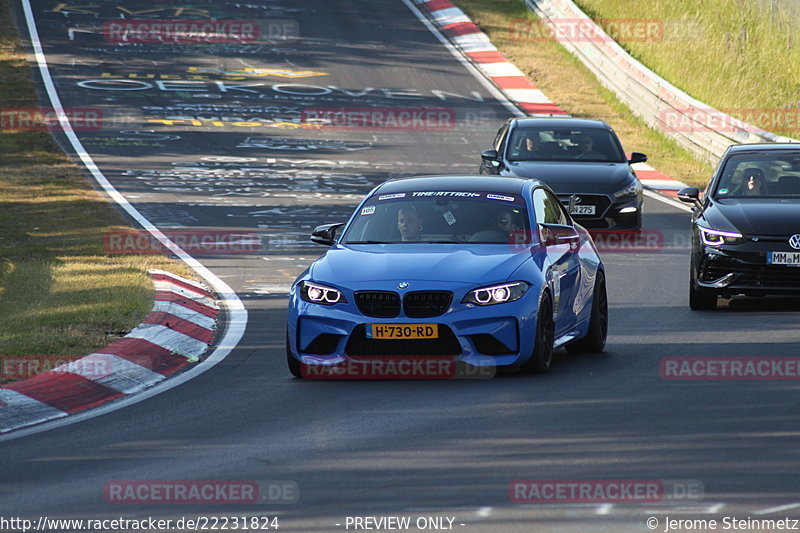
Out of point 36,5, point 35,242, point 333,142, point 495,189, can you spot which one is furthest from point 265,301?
point 36,5

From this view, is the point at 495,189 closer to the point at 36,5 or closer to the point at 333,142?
the point at 333,142

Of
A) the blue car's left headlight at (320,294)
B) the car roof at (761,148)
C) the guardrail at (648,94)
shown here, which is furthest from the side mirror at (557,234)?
the guardrail at (648,94)

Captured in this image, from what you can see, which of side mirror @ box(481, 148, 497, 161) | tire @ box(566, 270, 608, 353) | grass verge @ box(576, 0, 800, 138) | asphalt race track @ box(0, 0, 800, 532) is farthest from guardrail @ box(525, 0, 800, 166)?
tire @ box(566, 270, 608, 353)

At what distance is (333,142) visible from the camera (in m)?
30.2

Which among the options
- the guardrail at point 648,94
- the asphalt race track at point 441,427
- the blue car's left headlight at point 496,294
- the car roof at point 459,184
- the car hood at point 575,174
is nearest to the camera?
the asphalt race track at point 441,427

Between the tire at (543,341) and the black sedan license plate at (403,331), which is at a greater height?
the black sedan license plate at (403,331)

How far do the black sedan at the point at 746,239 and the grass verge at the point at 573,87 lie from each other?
1227 cm

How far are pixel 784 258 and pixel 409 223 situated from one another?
14.6 feet

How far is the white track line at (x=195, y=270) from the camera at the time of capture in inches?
374

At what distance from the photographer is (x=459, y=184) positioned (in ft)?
39.0

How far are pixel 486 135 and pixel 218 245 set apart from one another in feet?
42.6

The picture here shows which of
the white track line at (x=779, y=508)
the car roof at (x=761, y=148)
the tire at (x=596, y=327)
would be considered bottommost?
the tire at (x=596, y=327)

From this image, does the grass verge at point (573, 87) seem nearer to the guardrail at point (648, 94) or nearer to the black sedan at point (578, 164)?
the guardrail at point (648, 94)

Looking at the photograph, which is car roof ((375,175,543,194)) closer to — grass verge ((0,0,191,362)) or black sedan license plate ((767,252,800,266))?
grass verge ((0,0,191,362))
